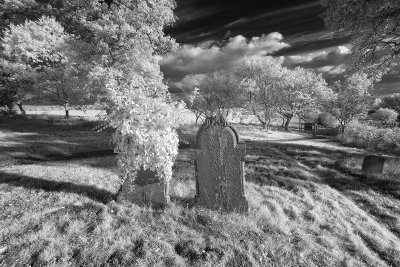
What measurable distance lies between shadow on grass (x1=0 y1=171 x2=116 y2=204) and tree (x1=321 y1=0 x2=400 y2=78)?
13795 millimetres

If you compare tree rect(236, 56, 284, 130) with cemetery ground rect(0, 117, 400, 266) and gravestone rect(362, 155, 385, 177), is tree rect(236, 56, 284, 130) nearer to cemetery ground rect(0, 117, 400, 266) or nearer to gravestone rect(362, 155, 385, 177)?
gravestone rect(362, 155, 385, 177)

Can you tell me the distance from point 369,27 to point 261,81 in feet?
78.0

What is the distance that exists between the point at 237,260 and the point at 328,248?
253 centimetres

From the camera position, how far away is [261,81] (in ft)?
123

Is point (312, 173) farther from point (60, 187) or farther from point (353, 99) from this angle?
point (353, 99)

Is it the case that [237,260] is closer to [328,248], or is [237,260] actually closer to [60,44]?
[328,248]

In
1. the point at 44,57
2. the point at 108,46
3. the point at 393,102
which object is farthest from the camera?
the point at 393,102

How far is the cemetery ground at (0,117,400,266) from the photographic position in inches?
188

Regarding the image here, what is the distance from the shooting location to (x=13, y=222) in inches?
214

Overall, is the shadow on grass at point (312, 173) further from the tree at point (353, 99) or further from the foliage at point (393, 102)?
the foliage at point (393, 102)

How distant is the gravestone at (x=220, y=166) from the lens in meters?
6.82

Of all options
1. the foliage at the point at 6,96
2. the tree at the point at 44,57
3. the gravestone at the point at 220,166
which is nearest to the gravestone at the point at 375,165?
the gravestone at the point at 220,166

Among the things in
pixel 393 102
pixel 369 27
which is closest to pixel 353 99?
pixel 369 27

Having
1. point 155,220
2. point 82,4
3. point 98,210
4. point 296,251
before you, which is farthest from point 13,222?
point 82,4
